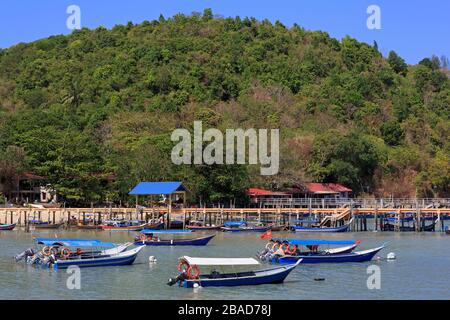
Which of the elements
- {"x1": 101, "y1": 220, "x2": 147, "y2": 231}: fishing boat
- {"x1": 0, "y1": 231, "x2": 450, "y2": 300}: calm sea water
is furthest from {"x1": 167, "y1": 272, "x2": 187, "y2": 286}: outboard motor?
{"x1": 101, "y1": 220, "x2": 147, "y2": 231}: fishing boat

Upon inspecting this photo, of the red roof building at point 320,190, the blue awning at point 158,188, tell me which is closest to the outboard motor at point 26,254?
the blue awning at point 158,188

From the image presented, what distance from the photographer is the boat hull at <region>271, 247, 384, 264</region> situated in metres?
50.0

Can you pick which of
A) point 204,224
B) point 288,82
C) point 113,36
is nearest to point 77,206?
point 204,224

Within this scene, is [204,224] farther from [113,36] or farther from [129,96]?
[113,36]

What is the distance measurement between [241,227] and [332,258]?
26.8m

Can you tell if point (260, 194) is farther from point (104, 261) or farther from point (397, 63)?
point (397, 63)

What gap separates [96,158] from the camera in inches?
3656

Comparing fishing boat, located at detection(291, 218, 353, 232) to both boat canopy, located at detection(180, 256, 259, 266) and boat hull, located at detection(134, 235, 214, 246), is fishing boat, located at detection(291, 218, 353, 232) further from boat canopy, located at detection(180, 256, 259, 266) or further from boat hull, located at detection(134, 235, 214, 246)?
boat canopy, located at detection(180, 256, 259, 266)

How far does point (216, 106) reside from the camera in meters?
134

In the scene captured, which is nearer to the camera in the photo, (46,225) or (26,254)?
(26,254)

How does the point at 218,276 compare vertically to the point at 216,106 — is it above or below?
below

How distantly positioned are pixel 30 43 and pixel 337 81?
2816 inches

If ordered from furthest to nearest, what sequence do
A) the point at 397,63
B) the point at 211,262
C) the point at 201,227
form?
the point at 397,63 → the point at 201,227 → the point at 211,262

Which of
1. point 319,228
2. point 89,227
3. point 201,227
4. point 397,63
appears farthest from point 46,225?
point 397,63
